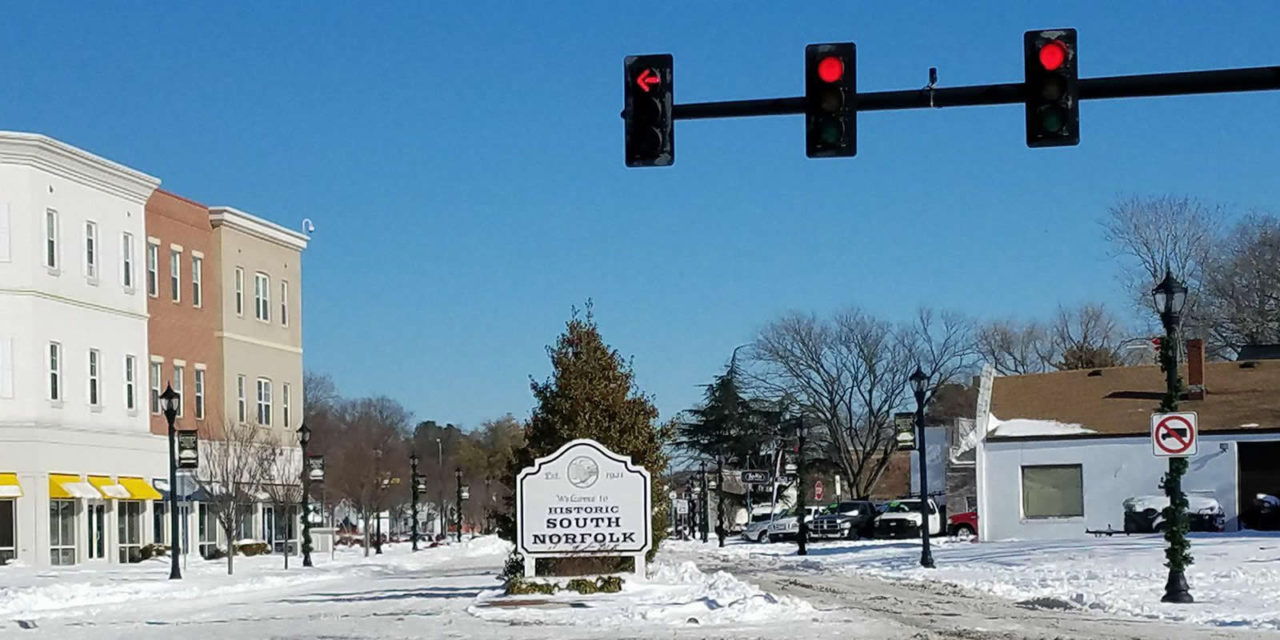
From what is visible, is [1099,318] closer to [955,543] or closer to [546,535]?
[955,543]

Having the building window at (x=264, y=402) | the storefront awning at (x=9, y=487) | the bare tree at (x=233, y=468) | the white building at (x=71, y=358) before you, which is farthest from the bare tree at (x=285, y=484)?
the storefront awning at (x=9, y=487)

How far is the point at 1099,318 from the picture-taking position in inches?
3826

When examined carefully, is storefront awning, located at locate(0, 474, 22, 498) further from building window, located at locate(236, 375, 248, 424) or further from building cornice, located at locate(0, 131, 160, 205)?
building window, located at locate(236, 375, 248, 424)

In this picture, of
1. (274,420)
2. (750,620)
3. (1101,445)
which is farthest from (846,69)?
(274,420)

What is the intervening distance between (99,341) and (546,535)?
29.7 metres

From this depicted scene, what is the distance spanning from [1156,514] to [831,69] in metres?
36.2

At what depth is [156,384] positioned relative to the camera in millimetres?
57250

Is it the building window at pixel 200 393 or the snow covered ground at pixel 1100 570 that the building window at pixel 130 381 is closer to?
the building window at pixel 200 393

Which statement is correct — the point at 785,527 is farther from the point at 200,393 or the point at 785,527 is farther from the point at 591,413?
the point at 591,413

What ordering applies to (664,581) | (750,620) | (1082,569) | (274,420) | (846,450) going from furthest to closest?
(846,450), (274,420), (1082,569), (664,581), (750,620)

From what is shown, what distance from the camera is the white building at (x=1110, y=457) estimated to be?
1925 inches

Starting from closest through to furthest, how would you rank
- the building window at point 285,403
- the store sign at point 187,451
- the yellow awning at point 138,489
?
the store sign at point 187,451 < the yellow awning at point 138,489 < the building window at point 285,403

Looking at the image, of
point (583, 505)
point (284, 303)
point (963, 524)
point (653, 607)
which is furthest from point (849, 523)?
point (653, 607)

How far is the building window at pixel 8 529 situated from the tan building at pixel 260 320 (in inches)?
503
